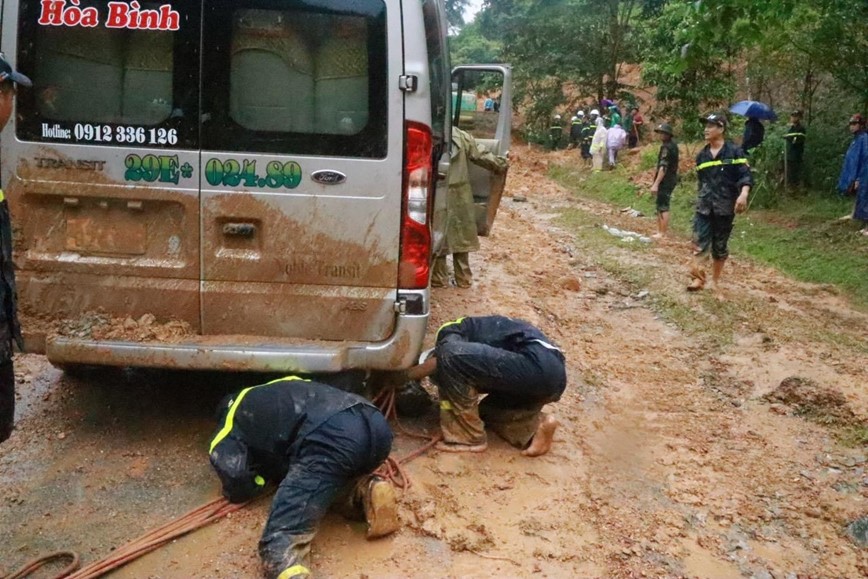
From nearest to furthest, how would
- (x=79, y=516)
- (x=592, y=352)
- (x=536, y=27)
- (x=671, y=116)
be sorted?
(x=79, y=516), (x=592, y=352), (x=671, y=116), (x=536, y=27)


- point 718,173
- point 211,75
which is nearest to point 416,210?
point 211,75

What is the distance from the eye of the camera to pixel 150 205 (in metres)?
3.78

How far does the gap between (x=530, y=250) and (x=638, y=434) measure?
5911mm

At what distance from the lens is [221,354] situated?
3754 millimetres

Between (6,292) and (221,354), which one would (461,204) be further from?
(6,292)

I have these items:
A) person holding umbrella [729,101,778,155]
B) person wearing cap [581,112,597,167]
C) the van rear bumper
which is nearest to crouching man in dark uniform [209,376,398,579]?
the van rear bumper

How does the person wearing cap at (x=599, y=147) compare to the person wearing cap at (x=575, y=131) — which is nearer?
the person wearing cap at (x=599, y=147)

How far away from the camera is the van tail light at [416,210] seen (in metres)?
3.74

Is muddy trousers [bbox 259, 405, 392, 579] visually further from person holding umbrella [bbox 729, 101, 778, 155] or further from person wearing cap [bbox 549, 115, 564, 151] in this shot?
person wearing cap [bbox 549, 115, 564, 151]

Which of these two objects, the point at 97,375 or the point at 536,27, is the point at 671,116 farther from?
the point at 97,375

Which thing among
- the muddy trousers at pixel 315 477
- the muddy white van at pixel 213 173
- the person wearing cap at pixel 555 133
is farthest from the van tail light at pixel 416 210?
the person wearing cap at pixel 555 133

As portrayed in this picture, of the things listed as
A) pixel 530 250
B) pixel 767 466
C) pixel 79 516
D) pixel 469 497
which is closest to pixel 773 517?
pixel 767 466

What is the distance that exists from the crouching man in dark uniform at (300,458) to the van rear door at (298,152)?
24.7 inches

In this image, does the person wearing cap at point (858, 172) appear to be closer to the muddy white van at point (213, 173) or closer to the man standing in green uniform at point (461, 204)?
the man standing in green uniform at point (461, 204)
